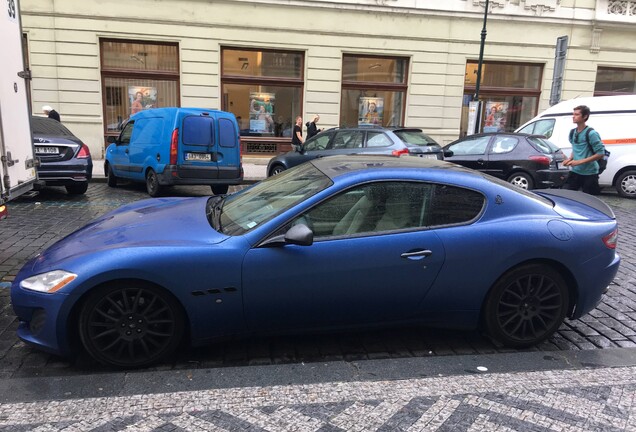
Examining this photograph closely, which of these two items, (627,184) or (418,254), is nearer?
(418,254)

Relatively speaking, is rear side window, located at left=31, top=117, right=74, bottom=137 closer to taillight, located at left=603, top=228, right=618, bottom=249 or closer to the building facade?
the building facade

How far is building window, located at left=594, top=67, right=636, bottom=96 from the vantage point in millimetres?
18891

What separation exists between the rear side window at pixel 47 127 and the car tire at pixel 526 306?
854 cm

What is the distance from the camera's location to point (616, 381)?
3.32m

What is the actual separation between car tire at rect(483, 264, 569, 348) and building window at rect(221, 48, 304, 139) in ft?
47.6

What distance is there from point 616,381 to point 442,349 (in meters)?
1.14

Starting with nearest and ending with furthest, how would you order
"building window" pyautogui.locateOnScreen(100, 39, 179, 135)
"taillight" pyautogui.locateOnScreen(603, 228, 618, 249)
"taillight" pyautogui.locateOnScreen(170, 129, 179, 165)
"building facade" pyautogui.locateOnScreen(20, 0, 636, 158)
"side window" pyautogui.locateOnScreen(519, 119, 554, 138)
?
"taillight" pyautogui.locateOnScreen(603, 228, 618, 249) → "taillight" pyautogui.locateOnScreen(170, 129, 179, 165) → "side window" pyautogui.locateOnScreen(519, 119, 554, 138) → "building facade" pyautogui.locateOnScreen(20, 0, 636, 158) → "building window" pyautogui.locateOnScreen(100, 39, 179, 135)

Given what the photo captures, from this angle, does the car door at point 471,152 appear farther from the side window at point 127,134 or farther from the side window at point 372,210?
the side window at point 372,210

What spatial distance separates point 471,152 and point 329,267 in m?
9.12

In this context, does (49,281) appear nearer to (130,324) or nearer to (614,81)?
(130,324)

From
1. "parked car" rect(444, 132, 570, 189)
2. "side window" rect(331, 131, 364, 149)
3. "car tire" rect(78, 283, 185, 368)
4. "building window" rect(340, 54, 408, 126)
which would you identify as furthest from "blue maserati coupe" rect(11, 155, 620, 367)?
"building window" rect(340, 54, 408, 126)

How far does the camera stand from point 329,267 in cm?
339

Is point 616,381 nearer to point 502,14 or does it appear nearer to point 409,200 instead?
point 409,200

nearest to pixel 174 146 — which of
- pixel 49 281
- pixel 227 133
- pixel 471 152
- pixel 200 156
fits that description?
pixel 200 156
